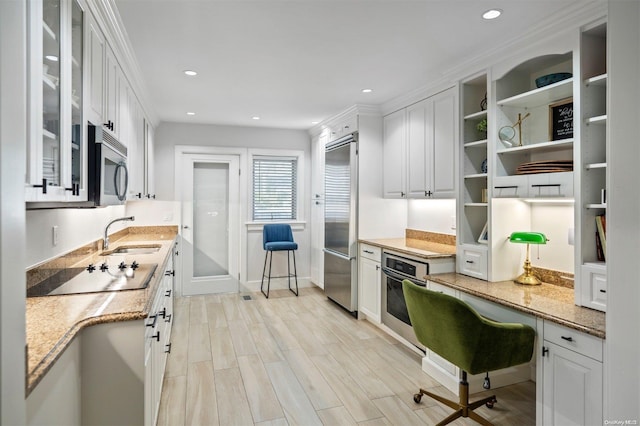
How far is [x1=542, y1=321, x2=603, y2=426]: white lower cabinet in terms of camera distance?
1806 millimetres

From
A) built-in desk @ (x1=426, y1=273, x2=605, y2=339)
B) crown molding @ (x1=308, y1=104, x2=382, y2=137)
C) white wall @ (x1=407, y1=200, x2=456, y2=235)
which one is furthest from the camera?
crown molding @ (x1=308, y1=104, x2=382, y2=137)

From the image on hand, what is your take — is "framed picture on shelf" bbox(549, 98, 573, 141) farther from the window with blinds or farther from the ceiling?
the window with blinds

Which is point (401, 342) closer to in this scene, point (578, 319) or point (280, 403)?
point (280, 403)

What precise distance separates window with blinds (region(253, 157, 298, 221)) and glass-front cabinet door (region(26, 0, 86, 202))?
3942 mm

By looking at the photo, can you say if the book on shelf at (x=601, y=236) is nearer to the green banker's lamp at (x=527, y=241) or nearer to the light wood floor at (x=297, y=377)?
the green banker's lamp at (x=527, y=241)

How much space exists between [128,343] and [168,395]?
4.33ft

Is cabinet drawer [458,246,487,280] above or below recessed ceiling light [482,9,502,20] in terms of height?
below

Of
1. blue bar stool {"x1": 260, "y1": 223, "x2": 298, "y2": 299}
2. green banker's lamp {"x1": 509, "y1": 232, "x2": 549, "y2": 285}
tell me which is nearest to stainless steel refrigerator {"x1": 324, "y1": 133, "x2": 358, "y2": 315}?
blue bar stool {"x1": 260, "y1": 223, "x2": 298, "y2": 299}

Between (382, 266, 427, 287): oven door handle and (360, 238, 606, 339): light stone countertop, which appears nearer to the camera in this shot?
(360, 238, 606, 339): light stone countertop

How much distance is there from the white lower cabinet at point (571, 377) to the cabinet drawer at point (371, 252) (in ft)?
6.65

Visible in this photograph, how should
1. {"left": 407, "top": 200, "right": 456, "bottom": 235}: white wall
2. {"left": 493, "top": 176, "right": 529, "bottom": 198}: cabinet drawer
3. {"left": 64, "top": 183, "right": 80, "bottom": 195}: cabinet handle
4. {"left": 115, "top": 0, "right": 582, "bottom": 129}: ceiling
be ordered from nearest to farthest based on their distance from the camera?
{"left": 64, "top": 183, "right": 80, "bottom": 195}: cabinet handle < {"left": 115, "top": 0, "right": 582, "bottom": 129}: ceiling < {"left": 493, "top": 176, "right": 529, "bottom": 198}: cabinet drawer < {"left": 407, "top": 200, "right": 456, "bottom": 235}: white wall

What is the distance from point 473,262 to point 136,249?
10.4 ft
